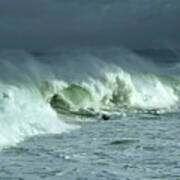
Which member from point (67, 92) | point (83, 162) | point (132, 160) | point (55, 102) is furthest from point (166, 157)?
point (67, 92)

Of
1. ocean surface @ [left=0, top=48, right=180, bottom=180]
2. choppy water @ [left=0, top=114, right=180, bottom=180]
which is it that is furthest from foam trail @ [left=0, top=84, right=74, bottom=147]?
choppy water @ [left=0, top=114, right=180, bottom=180]

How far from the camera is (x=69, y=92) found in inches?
808

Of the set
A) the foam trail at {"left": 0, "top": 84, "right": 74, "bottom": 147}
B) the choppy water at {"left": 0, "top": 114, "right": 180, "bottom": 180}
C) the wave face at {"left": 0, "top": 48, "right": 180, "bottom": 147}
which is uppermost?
the wave face at {"left": 0, "top": 48, "right": 180, "bottom": 147}

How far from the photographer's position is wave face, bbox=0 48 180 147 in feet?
43.1

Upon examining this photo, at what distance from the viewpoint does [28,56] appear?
24891mm

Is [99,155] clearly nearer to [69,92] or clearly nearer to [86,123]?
[86,123]

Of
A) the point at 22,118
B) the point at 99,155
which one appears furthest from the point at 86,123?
the point at 99,155

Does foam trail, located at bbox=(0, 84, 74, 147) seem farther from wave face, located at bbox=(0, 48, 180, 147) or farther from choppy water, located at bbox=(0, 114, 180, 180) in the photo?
choppy water, located at bbox=(0, 114, 180, 180)

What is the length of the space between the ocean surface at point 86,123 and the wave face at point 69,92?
2 centimetres

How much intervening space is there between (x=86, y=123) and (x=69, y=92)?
6.00 meters

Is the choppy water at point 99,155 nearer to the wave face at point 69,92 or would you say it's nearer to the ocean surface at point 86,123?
the ocean surface at point 86,123

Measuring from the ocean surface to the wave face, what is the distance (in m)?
0.02

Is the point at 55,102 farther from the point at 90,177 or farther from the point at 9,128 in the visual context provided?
the point at 90,177

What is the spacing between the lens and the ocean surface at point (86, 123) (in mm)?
9078
